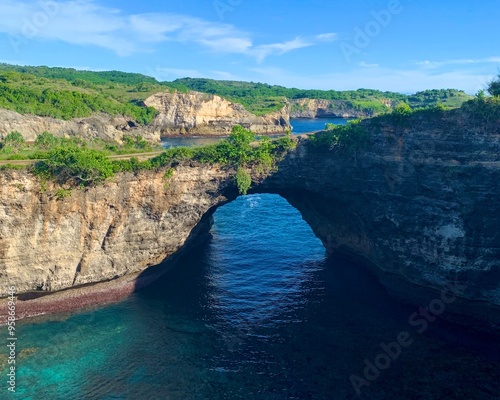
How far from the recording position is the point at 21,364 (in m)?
26.9

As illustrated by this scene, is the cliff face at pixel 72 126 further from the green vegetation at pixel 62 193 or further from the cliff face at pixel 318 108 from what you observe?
the cliff face at pixel 318 108

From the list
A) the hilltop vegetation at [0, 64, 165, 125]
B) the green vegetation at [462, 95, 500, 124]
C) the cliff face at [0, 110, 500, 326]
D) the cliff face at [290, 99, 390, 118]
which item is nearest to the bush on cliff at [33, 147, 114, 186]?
the cliff face at [0, 110, 500, 326]

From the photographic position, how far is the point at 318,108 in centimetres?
19975

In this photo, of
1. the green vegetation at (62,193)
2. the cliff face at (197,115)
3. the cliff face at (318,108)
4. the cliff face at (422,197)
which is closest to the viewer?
the cliff face at (422,197)

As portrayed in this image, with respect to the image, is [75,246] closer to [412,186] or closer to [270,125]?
[412,186]

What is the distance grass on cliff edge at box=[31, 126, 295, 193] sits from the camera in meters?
32.0

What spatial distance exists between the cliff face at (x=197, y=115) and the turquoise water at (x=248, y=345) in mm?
90212

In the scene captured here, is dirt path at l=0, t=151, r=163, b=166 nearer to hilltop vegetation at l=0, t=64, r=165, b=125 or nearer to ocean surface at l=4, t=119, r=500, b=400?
ocean surface at l=4, t=119, r=500, b=400

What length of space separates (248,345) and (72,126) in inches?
2881

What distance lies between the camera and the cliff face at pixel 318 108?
191875 millimetres

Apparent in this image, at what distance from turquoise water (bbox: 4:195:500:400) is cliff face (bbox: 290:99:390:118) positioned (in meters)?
163

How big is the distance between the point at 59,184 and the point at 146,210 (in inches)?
293

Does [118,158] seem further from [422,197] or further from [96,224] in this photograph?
[422,197]

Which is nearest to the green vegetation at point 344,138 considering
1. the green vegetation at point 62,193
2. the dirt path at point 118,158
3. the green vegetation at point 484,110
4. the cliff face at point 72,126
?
the green vegetation at point 484,110
